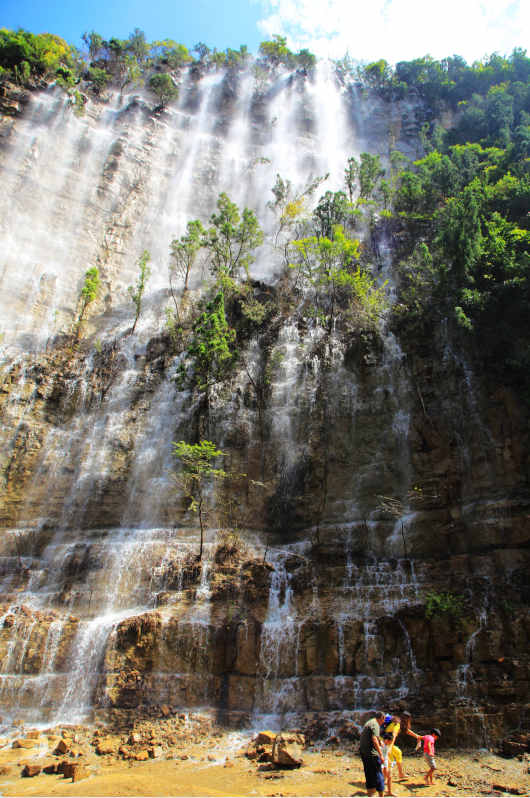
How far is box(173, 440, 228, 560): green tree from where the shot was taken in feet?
56.8

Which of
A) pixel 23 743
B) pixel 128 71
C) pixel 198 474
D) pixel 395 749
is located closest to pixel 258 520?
pixel 198 474

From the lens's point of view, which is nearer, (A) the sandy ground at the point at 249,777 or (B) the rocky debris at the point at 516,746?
(A) the sandy ground at the point at 249,777

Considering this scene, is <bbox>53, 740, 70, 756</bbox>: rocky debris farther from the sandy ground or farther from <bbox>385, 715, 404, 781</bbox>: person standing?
<bbox>385, 715, 404, 781</bbox>: person standing

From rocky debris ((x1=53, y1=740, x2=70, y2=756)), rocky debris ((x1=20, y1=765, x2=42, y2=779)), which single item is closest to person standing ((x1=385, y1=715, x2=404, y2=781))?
rocky debris ((x1=20, y1=765, x2=42, y2=779))

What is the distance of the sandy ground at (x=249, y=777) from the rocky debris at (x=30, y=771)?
127 mm

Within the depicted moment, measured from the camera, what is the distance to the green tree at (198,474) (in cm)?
1731

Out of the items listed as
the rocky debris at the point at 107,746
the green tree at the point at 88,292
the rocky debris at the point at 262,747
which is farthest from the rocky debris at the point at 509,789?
the green tree at the point at 88,292

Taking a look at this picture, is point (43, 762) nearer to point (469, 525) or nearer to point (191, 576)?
point (191, 576)

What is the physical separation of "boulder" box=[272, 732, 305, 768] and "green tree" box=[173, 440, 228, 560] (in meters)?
6.52

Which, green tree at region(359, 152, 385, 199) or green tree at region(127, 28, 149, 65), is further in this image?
green tree at region(127, 28, 149, 65)

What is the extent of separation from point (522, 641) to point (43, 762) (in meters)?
11.8

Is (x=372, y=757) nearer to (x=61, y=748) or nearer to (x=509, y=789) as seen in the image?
(x=509, y=789)

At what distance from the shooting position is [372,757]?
7.65m

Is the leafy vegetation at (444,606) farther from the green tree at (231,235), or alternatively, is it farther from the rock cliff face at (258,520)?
the green tree at (231,235)
